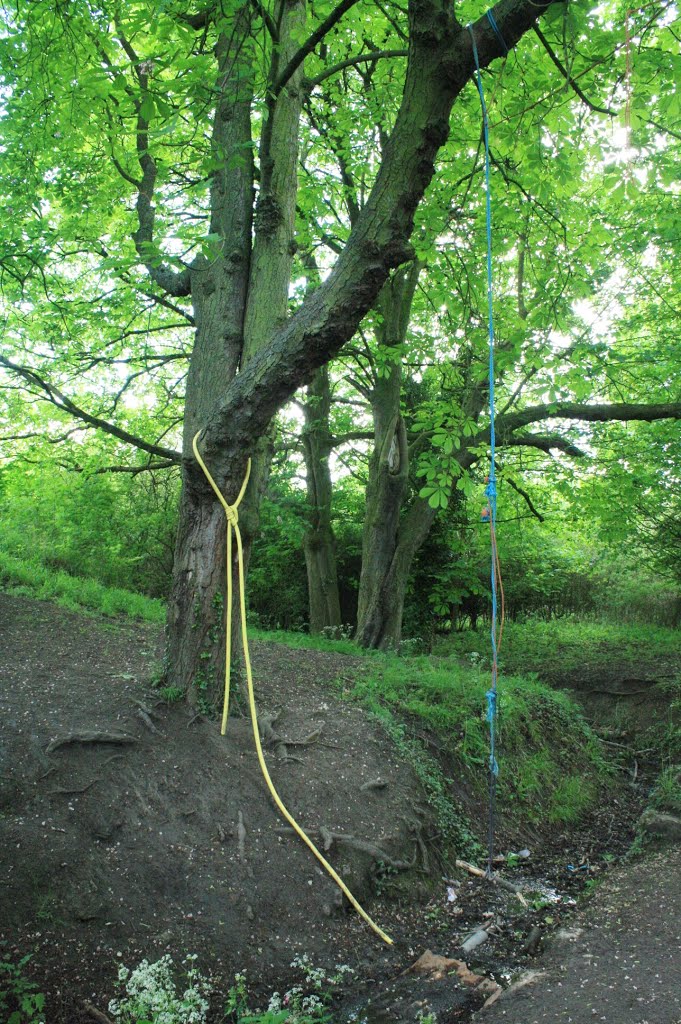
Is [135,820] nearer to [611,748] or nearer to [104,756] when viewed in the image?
[104,756]

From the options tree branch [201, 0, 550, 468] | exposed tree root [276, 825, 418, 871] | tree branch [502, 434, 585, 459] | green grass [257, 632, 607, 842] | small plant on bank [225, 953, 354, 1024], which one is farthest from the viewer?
tree branch [502, 434, 585, 459]

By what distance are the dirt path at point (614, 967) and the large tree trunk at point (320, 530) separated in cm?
736

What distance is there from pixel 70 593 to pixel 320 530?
428 centimetres

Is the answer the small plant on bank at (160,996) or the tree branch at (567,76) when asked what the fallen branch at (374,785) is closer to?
the small plant on bank at (160,996)

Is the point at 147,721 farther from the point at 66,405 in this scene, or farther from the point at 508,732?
the point at 508,732

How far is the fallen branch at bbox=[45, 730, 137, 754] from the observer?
3.98 metres

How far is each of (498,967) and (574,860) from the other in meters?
1.84

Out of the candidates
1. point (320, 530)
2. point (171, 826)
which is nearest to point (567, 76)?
Answer: point (171, 826)

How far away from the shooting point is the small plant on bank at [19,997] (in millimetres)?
2752

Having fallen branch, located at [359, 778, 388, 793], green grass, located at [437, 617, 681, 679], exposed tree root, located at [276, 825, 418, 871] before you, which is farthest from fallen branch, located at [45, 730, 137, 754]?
green grass, located at [437, 617, 681, 679]

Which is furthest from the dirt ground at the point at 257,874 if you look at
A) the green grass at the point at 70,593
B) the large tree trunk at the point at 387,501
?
the large tree trunk at the point at 387,501

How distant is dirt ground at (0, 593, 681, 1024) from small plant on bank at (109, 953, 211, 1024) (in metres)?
0.06

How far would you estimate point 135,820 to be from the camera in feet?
12.4

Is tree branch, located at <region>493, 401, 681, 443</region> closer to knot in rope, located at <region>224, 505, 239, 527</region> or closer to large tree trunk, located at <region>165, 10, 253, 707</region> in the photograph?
large tree trunk, located at <region>165, 10, 253, 707</region>
